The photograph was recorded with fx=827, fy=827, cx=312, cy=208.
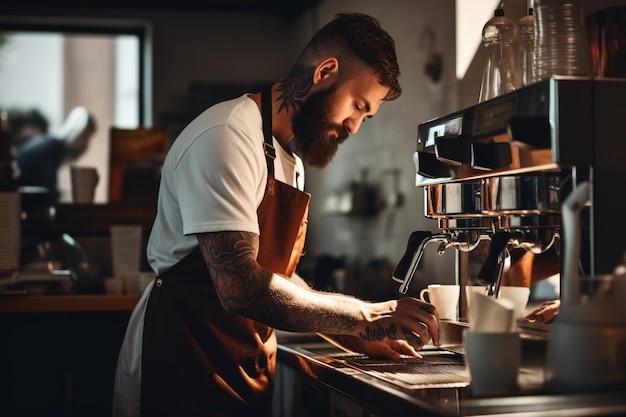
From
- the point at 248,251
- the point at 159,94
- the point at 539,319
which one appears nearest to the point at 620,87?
the point at 539,319

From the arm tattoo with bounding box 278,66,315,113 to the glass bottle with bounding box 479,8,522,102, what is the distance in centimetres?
38

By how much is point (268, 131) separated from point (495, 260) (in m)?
0.61

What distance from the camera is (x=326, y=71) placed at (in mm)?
1799

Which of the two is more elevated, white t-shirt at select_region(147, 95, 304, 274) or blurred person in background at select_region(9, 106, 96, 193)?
blurred person in background at select_region(9, 106, 96, 193)

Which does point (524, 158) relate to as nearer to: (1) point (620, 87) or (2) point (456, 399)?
(1) point (620, 87)

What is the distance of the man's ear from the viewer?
1.79 meters

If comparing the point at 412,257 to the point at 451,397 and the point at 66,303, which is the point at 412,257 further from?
the point at 66,303

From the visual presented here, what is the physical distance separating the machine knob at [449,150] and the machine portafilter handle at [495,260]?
0.57 ft

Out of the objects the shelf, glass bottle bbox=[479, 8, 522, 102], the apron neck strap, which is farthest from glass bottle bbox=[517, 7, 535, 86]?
the shelf

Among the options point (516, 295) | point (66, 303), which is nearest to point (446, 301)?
point (516, 295)

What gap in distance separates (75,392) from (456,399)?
1.88 meters

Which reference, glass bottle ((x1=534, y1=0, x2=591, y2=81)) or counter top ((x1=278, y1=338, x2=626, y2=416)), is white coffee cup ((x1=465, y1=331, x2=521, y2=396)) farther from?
glass bottle ((x1=534, y1=0, x2=591, y2=81))

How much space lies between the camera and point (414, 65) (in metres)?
3.53

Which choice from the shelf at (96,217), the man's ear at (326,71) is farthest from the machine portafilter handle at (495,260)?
the shelf at (96,217)
